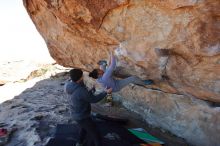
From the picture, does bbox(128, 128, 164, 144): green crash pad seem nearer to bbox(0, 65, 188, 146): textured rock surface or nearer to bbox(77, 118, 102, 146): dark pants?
bbox(0, 65, 188, 146): textured rock surface

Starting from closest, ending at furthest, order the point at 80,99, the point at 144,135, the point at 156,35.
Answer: the point at 80,99 < the point at 156,35 < the point at 144,135

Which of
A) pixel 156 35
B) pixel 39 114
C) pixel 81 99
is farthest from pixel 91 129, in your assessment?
pixel 39 114

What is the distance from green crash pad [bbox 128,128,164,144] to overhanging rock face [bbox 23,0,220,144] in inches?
37.2

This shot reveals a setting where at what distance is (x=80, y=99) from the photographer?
612cm

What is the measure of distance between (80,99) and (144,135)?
2.22 metres

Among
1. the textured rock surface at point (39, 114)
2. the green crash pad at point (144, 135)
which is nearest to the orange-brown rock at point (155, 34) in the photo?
the green crash pad at point (144, 135)

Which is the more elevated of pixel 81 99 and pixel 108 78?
pixel 108 78

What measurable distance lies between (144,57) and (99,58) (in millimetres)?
1835

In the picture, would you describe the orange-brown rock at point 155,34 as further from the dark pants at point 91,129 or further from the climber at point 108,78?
the dark pants at point 91,129

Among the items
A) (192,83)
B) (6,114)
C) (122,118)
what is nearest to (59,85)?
(6,114)

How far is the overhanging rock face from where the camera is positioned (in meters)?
5.60

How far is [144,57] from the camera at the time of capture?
685 centimetres

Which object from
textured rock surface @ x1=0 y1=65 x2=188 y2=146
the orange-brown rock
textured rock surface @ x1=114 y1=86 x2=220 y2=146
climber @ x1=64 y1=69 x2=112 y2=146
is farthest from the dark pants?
textured rock surface @ x1=114 y1=86 x2=220 y2=146

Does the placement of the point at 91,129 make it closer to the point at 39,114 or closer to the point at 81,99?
the point at 81,99
